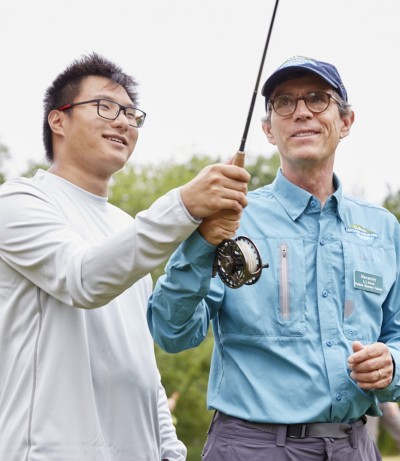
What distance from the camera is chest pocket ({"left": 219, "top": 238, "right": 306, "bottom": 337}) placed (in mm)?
4000

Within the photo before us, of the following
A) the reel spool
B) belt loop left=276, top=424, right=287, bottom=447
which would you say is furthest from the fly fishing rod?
belt loop left=276, top=424, right=287, bottom=447

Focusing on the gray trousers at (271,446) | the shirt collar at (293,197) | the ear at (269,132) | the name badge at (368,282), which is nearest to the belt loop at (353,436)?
the gray trousers at (271,446)

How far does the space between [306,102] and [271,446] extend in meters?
1.59

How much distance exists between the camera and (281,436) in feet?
12.8

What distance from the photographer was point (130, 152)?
4.47 m

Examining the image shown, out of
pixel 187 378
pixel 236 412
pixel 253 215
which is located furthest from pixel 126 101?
pixel 187 378

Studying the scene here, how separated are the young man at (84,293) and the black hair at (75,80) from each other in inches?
5.2

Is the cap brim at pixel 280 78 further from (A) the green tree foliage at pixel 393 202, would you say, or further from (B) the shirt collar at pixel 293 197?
(A) the green tree foliage at pixel 393 202

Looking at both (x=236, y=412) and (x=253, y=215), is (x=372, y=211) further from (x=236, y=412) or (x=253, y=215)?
(x=236, y=412)

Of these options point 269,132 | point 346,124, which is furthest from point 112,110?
point 346,124

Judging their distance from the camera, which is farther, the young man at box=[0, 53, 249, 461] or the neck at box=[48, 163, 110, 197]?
the neck at box=[48, 163, 110, 197]

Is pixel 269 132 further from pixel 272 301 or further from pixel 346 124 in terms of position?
pixel 272 301

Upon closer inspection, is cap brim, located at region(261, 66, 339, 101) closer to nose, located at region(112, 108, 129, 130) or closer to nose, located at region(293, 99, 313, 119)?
nose, located at region(293, 99, 313, 119)

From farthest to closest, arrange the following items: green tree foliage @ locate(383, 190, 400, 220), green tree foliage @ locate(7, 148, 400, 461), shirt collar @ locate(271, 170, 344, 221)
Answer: green tree foliage @ locate(383, 190, 400, 220) < green tree foliage @ locate(7, 148, 400, 461) < shirt collar @ locate(271, 170, 344, 221)
